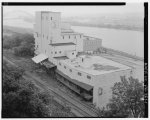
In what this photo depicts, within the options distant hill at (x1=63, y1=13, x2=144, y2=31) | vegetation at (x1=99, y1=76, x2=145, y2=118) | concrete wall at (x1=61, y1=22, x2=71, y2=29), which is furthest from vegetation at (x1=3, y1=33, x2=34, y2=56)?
vegetation at (x1=99, y1=76, x2=145, y2=118)

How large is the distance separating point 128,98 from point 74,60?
1645 millimetres

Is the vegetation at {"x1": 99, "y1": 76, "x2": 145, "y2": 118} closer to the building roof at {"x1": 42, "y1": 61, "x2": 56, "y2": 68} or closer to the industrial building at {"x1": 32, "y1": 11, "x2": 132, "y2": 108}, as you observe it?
the industrial building at {"x1": 32, "y1": 11, "x2": 132, "y2": 108}

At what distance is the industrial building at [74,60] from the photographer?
Answer: 6.59 metres

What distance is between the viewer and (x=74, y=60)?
22.9 feet

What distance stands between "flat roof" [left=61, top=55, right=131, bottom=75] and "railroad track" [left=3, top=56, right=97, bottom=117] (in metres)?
0.74

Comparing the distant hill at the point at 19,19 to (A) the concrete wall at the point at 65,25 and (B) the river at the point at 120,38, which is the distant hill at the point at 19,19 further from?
(B) the river at the point at 120,38

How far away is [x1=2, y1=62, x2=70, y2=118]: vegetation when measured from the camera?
6.10m

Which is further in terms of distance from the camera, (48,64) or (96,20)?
(96,20)

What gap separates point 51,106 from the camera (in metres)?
6.51

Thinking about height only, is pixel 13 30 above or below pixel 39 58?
above

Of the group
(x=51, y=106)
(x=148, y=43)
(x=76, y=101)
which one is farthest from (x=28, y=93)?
(x=148, y=43)

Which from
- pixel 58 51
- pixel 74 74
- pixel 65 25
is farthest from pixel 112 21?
pixel 74 74

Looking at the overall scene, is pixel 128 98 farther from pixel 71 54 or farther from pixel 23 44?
pixel 23 44

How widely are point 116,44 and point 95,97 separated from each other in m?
1.55
